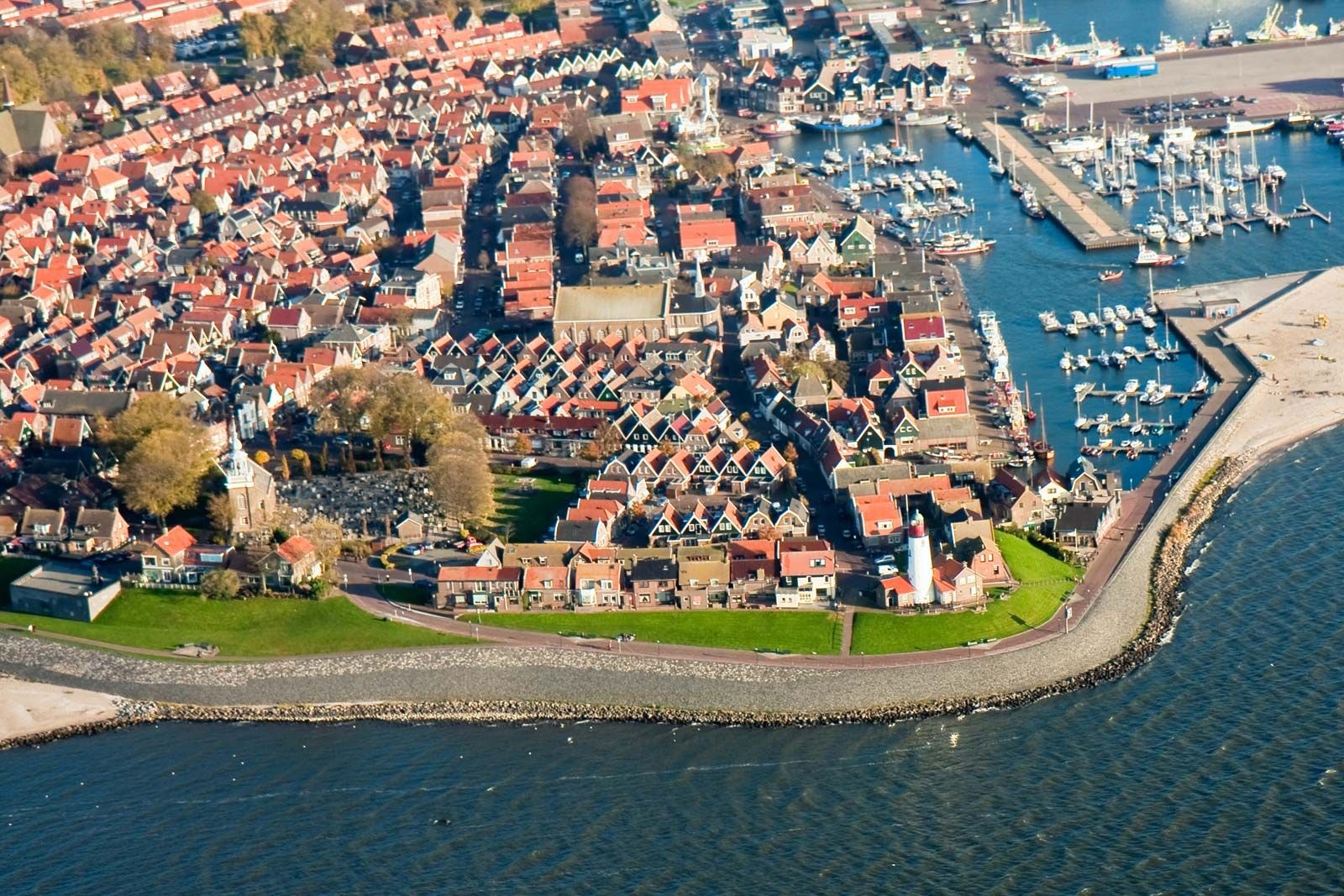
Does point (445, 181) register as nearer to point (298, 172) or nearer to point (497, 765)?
point (298, 172)

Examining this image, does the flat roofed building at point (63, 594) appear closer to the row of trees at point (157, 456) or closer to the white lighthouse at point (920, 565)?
the row of trees at point (157, 456)

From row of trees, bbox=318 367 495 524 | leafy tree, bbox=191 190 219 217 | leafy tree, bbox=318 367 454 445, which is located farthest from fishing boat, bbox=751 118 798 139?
leafy tree, bbox=318 367 454 445

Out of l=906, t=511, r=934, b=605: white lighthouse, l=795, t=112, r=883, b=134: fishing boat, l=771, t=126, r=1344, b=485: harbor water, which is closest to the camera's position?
l=906, t=511, r=934, b=605: white lighthouse

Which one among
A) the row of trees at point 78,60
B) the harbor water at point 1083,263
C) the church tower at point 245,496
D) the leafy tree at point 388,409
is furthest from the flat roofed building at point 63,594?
the row of trees at point 78,60

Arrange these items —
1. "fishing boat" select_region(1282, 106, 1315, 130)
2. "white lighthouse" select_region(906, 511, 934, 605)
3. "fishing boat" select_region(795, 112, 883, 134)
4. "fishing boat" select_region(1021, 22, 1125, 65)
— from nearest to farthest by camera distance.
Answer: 1. "white lighthouse" select_region(906, 511, 934, 605)
2. "fishing boat" select_region(1282, 106, 1315, 130)
3. "fishing boat" select_region(795, 112, 883, 134)
4. "fishing boat" select_region(1021, 22, 1125, 65)

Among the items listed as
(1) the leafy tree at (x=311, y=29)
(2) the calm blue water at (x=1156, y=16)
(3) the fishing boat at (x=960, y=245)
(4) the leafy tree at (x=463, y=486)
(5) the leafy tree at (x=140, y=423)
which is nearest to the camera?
(4) the leafy tree at (x=463, y=486)

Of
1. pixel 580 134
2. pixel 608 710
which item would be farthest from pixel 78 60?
pixel 608 710

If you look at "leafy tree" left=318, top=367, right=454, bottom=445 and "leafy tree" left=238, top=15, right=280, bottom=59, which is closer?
"leafy tree" left=318, top=367, right=454, bottom=445

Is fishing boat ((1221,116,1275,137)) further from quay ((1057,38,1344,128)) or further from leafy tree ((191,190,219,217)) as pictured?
leafy tree ((191,190,219,217))
